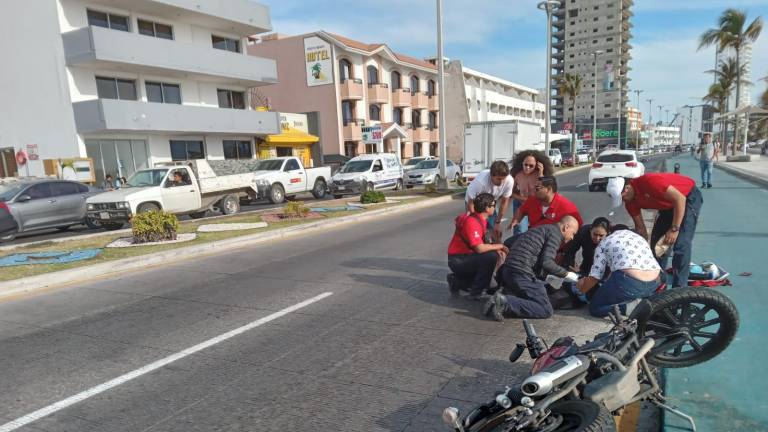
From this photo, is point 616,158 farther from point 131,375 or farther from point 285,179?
point 131,375

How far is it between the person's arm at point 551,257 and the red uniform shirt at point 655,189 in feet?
3.13

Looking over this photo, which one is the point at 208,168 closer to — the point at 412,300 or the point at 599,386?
the point at 412,300

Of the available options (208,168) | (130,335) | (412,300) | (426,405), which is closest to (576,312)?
(412,300)

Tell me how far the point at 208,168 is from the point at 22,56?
1403cm

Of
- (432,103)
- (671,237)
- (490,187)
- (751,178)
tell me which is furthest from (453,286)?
(432,103)

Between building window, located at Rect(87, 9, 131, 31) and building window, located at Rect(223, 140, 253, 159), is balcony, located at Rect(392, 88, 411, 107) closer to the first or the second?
building window, located at Rect(223, 140, 253, 159)

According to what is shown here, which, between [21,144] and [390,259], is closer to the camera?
[390,259]

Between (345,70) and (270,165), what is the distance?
20382 millimetres

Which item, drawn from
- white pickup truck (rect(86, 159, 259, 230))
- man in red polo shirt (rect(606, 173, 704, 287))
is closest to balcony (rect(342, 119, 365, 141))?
white pickup truck (rect(86, 159, 259, 230))

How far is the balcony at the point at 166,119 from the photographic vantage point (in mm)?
20609

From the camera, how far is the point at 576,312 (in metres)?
5.05

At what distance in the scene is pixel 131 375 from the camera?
3883 mm

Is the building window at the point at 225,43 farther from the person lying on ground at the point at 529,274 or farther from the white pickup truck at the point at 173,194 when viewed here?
the person lying on ground at the point at 529,274

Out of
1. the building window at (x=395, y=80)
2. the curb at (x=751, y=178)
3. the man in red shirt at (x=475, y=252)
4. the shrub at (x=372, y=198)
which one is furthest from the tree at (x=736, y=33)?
the man in red shirt at (x=475, y=252)
